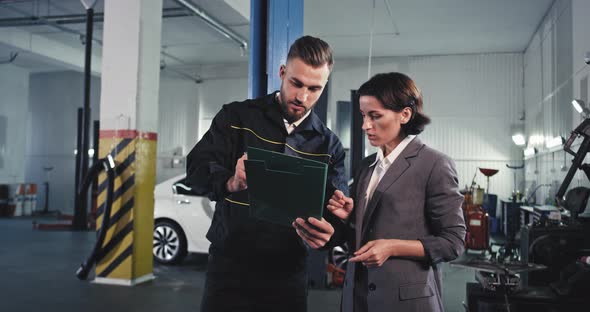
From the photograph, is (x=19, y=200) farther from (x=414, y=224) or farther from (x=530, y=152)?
(x=414, y=224)

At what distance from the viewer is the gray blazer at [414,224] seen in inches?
58.7

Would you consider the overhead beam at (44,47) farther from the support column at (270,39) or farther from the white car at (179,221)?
the support column at (270,39)

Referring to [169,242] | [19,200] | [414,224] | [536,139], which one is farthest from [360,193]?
[19,200]

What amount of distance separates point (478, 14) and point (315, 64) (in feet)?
28.2

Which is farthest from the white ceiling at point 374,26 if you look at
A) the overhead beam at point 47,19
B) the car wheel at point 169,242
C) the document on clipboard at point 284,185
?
the document on clipboard at point 284,185

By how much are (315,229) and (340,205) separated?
0.17 m

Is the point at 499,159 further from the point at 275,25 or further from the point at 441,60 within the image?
the point at 275,25

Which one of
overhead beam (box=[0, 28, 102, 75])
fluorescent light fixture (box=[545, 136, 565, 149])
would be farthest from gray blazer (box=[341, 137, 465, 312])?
overhead beam (box=[0, 28, 102, 75])

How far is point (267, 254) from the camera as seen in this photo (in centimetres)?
176

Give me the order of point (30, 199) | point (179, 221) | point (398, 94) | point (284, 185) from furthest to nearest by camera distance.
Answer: point (30, 199) → point (179, 221) → point (398, 94) → point (284, 185)

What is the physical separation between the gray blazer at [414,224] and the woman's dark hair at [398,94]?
10 cm

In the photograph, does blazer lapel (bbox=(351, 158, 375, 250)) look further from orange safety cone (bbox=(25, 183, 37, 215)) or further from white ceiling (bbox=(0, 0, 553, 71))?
orange safety cone (bbox=(25, 183, 37, 215))

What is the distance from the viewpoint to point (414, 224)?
4.99ft

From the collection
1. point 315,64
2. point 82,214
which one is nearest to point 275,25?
point 315,64
